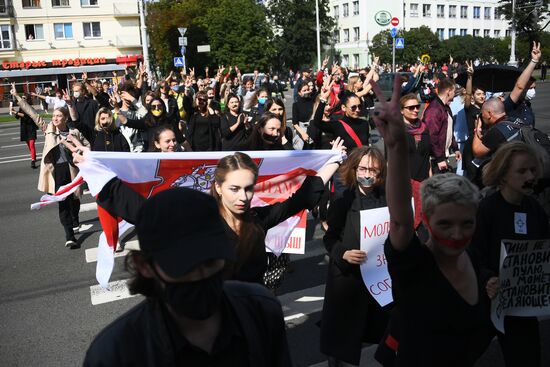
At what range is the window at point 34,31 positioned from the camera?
2344 inches

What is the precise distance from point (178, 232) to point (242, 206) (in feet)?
5.24

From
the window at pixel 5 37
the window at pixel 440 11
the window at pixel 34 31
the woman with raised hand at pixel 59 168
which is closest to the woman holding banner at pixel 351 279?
the woman with raised hand at pixel 59 168

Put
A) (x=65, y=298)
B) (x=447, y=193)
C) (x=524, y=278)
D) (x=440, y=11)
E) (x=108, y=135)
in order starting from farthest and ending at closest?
1. (x=440, y=11)
2. (x=108, y=135)
3. (x=65, y=298)
4. (x=524, y=278)
5. (x=447, y=193)

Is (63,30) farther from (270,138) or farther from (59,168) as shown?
(270,138)

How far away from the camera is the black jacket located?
1630 mm

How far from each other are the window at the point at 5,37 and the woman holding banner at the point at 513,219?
6369 centimetres

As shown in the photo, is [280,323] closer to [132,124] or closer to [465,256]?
[465,256]

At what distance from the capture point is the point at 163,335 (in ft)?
5.38

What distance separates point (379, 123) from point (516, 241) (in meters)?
1.48

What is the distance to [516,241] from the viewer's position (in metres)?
3.09

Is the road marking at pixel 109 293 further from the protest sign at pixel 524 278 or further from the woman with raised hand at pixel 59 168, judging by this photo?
the protest sign at pixel 524 278

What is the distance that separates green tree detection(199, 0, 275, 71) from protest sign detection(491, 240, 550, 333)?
175 ft

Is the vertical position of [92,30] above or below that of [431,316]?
above

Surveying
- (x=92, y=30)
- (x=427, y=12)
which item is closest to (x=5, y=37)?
(x=92, y=30)
